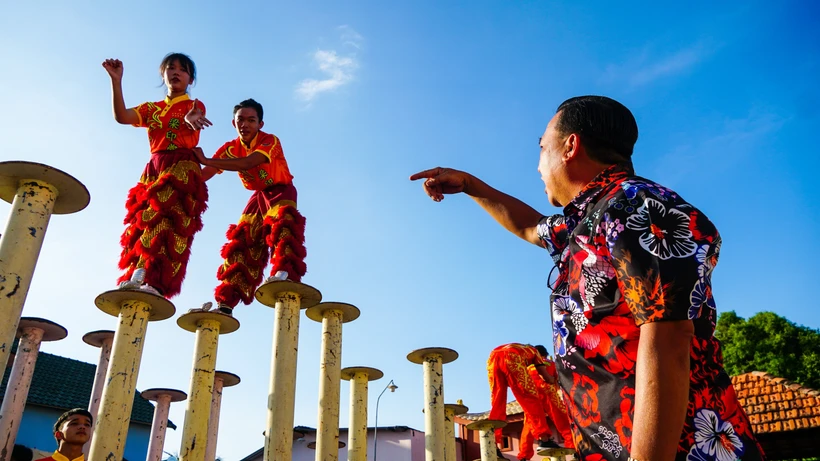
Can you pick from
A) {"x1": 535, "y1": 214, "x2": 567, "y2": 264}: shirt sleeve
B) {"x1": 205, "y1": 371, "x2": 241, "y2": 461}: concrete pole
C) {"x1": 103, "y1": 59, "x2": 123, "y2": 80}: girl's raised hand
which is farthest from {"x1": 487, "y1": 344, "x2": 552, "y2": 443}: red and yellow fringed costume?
{"x1": 535, "y1": 214, "x2": 567, "y2": 264}: shirt sleeve

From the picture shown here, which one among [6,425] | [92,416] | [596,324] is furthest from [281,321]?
[596,324]

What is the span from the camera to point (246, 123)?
6238 mm

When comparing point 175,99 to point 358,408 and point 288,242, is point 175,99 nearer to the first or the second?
point 288,242

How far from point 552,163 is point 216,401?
5548 mm

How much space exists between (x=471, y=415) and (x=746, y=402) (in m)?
7.70

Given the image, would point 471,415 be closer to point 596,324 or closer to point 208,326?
point 208,326

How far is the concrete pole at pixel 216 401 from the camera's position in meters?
6.07

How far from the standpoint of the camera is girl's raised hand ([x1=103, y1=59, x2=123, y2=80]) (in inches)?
206

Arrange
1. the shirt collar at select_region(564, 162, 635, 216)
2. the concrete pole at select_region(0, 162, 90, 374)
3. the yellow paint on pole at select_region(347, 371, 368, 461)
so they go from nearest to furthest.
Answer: the shirt collar at select_region(564, 162, 635, 216), the concrete pole at select_region(0, 162, 90, 374), the yellow paint on pole at select_region(347, 371, 368, 461)

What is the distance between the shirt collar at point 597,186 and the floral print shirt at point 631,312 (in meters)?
0.01

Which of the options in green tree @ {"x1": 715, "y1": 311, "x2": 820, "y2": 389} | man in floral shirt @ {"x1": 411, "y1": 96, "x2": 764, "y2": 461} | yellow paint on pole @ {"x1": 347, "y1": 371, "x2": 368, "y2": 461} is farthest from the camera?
green tree @ {"x1": 715, "y1": 311, "x2": 820, "y2": 389}

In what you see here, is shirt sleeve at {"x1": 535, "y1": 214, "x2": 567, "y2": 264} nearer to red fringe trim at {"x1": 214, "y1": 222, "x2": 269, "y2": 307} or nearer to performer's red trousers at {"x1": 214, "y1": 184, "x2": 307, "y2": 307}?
performer's red trousers at {"x1": 214, "y1": 184, "x2": 307, "y2": 307}

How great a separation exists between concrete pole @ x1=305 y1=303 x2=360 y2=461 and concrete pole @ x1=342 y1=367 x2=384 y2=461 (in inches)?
26.7

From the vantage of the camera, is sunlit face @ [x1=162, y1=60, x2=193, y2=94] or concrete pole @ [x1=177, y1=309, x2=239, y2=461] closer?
concrete pole @ [x1=177, y1=309, x2=239, y2=461]
